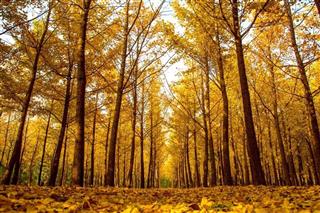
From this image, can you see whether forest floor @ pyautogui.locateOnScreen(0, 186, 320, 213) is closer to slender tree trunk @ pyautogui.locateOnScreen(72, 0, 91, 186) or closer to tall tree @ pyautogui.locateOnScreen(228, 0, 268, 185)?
slender tree trunk @ pyautogui.locateOnScreen(72, 0, 91, 186)

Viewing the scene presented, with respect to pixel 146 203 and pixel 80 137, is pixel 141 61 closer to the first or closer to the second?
pixel 80 137

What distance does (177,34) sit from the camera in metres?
11.4

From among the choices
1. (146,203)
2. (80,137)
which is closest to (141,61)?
(80,137)

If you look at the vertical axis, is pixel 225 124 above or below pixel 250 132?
above

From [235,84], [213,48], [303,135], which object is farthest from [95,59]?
[303,135]

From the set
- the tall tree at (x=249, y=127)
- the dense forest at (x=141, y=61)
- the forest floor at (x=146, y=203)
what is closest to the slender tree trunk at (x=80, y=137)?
the dense forest at (x=141, y=61)

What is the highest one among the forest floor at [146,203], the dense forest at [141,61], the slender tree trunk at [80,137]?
the dense forest at [141,61]

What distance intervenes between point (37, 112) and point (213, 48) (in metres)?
9.42

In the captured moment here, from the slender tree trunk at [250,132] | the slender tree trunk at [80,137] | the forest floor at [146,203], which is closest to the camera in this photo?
the forest floor at [146,203]

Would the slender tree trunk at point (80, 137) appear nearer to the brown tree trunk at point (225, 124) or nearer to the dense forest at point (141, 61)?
the dense forest at point (141, 61)

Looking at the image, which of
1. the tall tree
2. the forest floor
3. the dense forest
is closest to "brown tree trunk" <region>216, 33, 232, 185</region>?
the dense forest

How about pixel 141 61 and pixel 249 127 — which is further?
pixel 141 61

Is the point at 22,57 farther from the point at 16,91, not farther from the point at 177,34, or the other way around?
the point at 177,34

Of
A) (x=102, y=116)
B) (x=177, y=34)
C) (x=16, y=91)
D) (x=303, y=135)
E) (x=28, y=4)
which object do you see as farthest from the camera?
(x=303, y=135)
